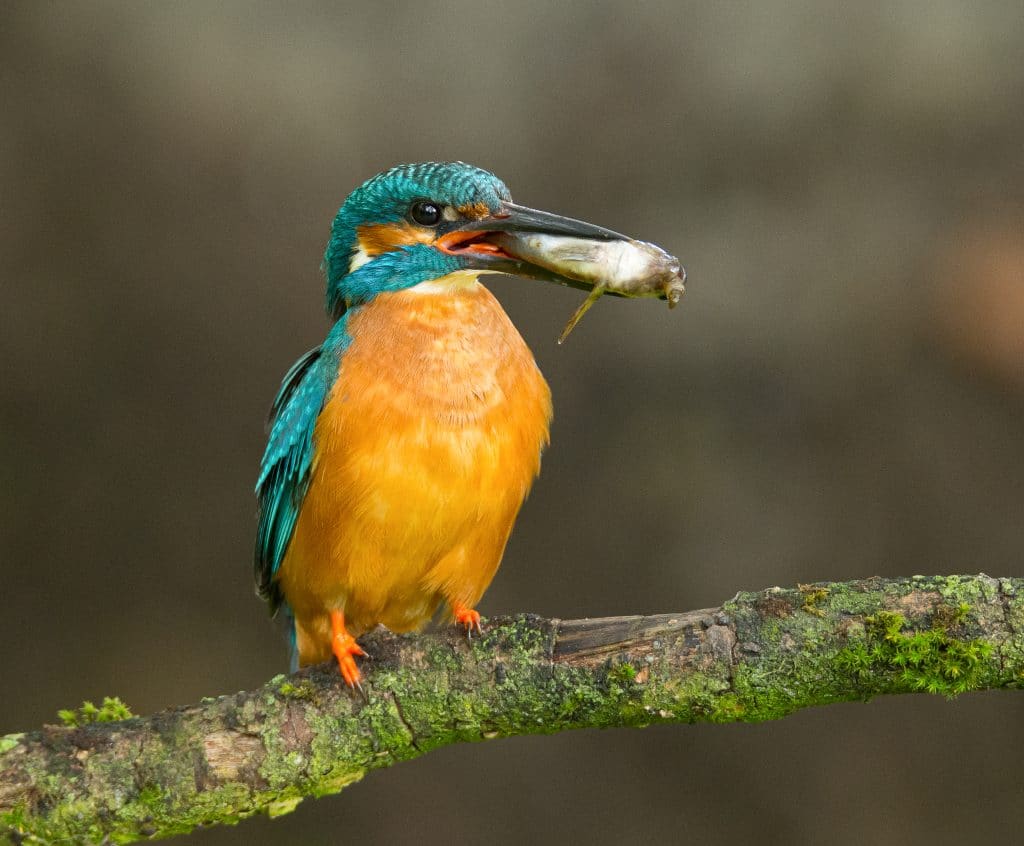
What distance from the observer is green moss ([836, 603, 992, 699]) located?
6.86 ft

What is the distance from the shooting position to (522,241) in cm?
270

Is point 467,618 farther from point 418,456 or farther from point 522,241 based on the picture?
point 522,241

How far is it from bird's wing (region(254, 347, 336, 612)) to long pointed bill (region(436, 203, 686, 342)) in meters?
0.44

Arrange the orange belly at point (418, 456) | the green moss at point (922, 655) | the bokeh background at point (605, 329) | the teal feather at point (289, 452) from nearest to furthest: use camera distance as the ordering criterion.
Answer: the green moss at point (922, 655) < the orange belly at point (418, 456) < the teal feather at point (289, 452) < the bokeh background at point (605, 329)

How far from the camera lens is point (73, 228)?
4621 mm

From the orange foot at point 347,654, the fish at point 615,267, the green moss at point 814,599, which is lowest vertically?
the orange foot at point 347,654

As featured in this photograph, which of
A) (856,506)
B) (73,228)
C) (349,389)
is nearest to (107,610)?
(73,228)

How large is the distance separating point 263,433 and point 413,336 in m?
2.28

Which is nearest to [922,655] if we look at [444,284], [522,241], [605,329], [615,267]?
[615,267]

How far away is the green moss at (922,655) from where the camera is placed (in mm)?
2092

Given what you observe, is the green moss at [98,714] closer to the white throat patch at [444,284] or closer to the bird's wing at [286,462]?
the bird's wing at [286,462]

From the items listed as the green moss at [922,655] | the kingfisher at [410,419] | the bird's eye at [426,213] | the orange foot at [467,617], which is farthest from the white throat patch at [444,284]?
the green moss at [922,655]

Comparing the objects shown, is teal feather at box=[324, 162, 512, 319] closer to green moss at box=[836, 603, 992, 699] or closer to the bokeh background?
green moss at box=[836, 603, 992, 699]

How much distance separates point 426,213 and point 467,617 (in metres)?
0.92
